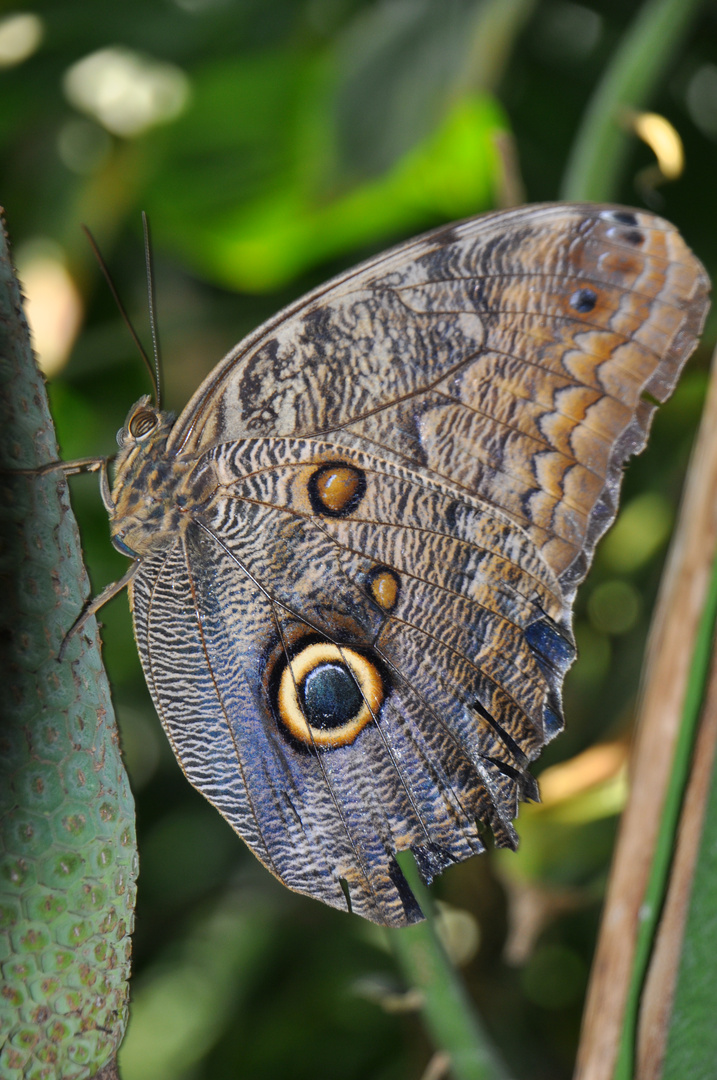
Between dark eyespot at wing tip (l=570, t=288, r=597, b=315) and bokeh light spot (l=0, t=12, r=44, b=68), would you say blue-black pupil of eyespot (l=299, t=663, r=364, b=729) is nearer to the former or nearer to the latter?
dark eyespot at wing tip (l=570, t=288, r=597, b=315)

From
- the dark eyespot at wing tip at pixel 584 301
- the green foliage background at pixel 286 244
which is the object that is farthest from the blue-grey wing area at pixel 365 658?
the green foliage background at pixel 286 244

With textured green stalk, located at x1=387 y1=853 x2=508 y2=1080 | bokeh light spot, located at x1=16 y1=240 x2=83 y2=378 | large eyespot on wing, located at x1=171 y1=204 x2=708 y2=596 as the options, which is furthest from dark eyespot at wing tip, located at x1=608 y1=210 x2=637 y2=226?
bokeh light spot, located at x1=16 y1=240 x2=83 y2=378

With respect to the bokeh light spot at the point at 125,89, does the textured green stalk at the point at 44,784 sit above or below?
below

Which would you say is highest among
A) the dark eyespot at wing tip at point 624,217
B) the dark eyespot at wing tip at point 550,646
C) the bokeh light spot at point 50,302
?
the dark eyespot at wing tip at point 624,217

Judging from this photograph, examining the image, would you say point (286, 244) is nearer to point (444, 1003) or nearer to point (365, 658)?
point (365, 658)

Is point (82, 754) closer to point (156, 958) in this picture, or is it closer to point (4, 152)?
point (156, 958)

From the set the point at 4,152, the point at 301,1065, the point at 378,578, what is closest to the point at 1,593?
the point at 378,578

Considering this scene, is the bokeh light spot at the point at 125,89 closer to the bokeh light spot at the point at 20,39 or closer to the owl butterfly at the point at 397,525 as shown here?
the bokeh light spot at the point at 20,39
